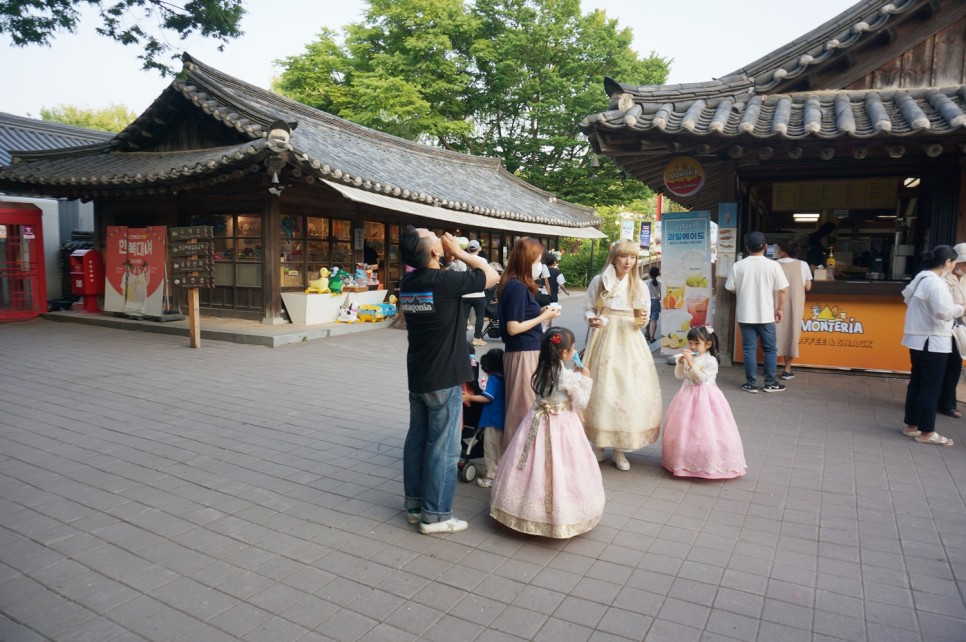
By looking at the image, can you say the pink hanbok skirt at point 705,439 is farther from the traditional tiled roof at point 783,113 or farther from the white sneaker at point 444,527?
the traditional tiled roof at point 783,113

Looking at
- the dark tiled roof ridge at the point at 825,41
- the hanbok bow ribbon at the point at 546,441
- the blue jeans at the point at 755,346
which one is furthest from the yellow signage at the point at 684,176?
the hanbok bow ribbon at the point at 546,441

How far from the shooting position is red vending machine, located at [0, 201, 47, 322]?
42.0ft

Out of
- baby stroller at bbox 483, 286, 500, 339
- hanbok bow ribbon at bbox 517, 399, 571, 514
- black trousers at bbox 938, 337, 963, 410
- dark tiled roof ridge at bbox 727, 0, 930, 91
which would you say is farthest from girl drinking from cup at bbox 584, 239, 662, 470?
baby stroller at bbox 483, 286, 500, 339

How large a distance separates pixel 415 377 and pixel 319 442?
2296 millimetres

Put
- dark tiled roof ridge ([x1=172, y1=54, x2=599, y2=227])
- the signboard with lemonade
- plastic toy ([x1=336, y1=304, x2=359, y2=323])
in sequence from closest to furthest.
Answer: the signboard with lemonade → dark tiled roof ridge ([x1=172, y1=54, x2=599, y2=227]) → plastic toy ([x1=336, y1=304, x2=359, y2=323])

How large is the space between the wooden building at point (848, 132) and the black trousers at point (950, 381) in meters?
1.89

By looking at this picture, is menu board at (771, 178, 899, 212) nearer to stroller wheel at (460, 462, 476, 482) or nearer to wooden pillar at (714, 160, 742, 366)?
wooden pillar at (714, 160, 742, 366)

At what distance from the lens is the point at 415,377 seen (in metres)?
3.60

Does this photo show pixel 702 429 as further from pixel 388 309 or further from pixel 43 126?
pixel 43 126

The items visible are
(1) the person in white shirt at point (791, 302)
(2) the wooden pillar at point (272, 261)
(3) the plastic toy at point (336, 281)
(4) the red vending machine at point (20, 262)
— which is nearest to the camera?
(1) the person in white shirt at point (791, 302)

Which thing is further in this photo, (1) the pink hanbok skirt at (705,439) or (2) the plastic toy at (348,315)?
(2) the plastic toy at (348,315)

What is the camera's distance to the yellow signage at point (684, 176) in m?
8.12

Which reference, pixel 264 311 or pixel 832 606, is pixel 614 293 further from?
pixel 264 311

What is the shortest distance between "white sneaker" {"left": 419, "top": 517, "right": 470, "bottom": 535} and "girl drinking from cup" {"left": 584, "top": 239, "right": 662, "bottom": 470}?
1.45 meters
